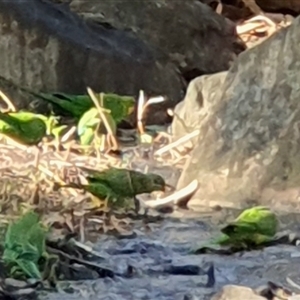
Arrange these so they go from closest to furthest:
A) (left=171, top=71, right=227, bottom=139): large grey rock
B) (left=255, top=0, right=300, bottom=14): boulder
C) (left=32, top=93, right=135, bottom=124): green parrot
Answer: (left=32, top=93, right=135, bottom=124): green parrot < (left=171, top=71, right=227, bottom=139): large grey rock < (left=255, top=0, right=300, bottom=14): boulder

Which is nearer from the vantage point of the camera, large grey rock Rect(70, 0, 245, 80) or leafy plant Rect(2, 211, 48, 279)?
leafy plant Rect(2, 211, 48, 279)

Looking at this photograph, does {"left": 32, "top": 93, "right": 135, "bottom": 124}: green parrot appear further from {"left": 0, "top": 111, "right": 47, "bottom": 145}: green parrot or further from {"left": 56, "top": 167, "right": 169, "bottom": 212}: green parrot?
{"left": 56, "top": 167, "right": 169, "bottom": 212}: green parrot

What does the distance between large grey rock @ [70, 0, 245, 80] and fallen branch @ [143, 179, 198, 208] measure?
161cm

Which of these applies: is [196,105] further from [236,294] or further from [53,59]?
[236,294]

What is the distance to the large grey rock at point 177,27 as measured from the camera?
3807 mm

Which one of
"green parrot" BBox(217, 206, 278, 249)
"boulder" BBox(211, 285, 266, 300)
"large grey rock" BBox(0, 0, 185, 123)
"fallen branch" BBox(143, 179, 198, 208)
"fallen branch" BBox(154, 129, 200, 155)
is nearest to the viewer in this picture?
"boulder" BBox(211, 285, 266, 300)

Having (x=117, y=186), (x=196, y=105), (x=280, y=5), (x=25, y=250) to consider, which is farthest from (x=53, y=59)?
(x=25, y=250)

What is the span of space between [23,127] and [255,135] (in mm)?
465

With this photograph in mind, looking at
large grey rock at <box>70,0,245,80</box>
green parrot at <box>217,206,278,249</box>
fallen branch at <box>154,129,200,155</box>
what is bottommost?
large grey rock at <box>70,0,245,80</box>

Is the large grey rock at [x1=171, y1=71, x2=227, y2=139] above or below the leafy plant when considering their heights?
below

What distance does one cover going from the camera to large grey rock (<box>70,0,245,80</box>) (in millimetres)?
3807

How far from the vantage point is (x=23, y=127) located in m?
2.29

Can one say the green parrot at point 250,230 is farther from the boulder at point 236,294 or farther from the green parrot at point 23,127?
the green parrot at point 23,127

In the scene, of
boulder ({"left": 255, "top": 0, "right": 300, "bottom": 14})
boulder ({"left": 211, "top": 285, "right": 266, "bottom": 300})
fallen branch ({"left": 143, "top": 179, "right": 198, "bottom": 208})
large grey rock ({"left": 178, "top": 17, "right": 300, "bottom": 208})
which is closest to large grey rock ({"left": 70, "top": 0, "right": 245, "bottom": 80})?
boulder ({"left": 255, "top": 0, "right": 300, "bottom": 14})
